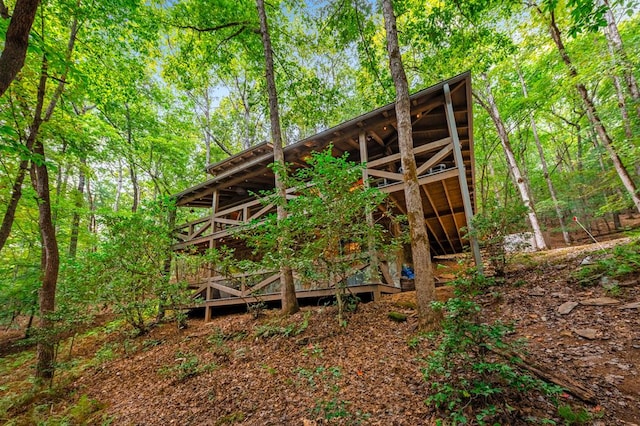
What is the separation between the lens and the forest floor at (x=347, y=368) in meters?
2.67

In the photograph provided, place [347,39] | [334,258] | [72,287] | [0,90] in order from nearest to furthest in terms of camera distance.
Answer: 1. [0,90]
2. [334,258]
3. [72,287]
4. [347,39]

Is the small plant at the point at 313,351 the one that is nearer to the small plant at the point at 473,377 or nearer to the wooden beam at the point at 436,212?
the small plant at the point at 473,377

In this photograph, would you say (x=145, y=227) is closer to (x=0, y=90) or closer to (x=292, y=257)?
(x=292, y=257)

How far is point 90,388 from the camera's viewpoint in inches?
223

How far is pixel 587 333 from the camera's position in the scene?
134 inches

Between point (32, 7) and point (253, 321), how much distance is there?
7017 millimetres

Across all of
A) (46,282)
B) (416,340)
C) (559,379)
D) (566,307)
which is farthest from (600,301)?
(46,282)

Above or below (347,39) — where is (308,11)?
above

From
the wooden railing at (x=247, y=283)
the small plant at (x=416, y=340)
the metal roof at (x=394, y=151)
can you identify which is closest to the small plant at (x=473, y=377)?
the small plant at (x=416, y=340)

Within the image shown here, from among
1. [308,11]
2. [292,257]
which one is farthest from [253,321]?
[308,11]

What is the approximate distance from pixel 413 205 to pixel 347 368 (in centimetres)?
288

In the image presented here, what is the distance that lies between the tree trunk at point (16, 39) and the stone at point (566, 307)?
7.51 m

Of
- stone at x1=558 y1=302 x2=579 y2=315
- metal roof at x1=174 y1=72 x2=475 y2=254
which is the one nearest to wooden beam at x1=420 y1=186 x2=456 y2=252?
metal roof at x1=174 y1=72 x2=475 y2=254

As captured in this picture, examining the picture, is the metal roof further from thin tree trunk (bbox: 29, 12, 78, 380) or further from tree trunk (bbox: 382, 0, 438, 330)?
thin tree trunk (bbox: 29, 12, 78, 380)
